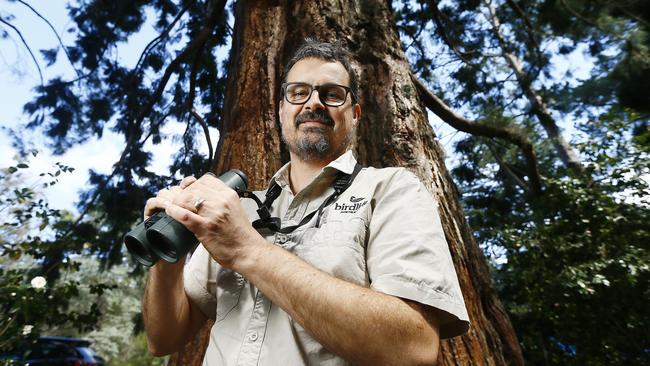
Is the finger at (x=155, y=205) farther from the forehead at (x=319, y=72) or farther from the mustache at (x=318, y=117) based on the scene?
the forehead at (x=319, y=72)

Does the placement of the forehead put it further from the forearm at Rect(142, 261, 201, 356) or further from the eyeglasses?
the forearm at Rect(142, 261, 201, 356)

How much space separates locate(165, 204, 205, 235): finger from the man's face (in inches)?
24.0

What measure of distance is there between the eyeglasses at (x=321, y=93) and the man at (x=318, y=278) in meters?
0.32

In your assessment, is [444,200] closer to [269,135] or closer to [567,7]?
[269,135]

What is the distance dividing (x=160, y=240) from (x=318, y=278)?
1.32ft

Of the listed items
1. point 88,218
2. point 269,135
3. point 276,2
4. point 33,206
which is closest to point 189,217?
point 269,135

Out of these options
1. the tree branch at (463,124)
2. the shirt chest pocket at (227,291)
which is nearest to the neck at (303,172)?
the shirt chest pocket at (227,291)

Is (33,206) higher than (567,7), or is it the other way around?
(567,7)

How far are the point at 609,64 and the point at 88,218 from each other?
35.9 feet

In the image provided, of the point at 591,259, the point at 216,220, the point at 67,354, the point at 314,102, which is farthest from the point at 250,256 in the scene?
the point at 67,354

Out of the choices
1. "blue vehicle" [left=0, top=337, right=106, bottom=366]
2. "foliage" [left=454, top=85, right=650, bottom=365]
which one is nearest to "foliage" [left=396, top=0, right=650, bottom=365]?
"foliage" [left=454, top=85, right=650, bottom=365]

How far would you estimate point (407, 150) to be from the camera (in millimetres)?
2201

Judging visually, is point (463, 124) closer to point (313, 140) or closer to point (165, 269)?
point (313, 140)

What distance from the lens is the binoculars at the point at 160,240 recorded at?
0.95 metres
